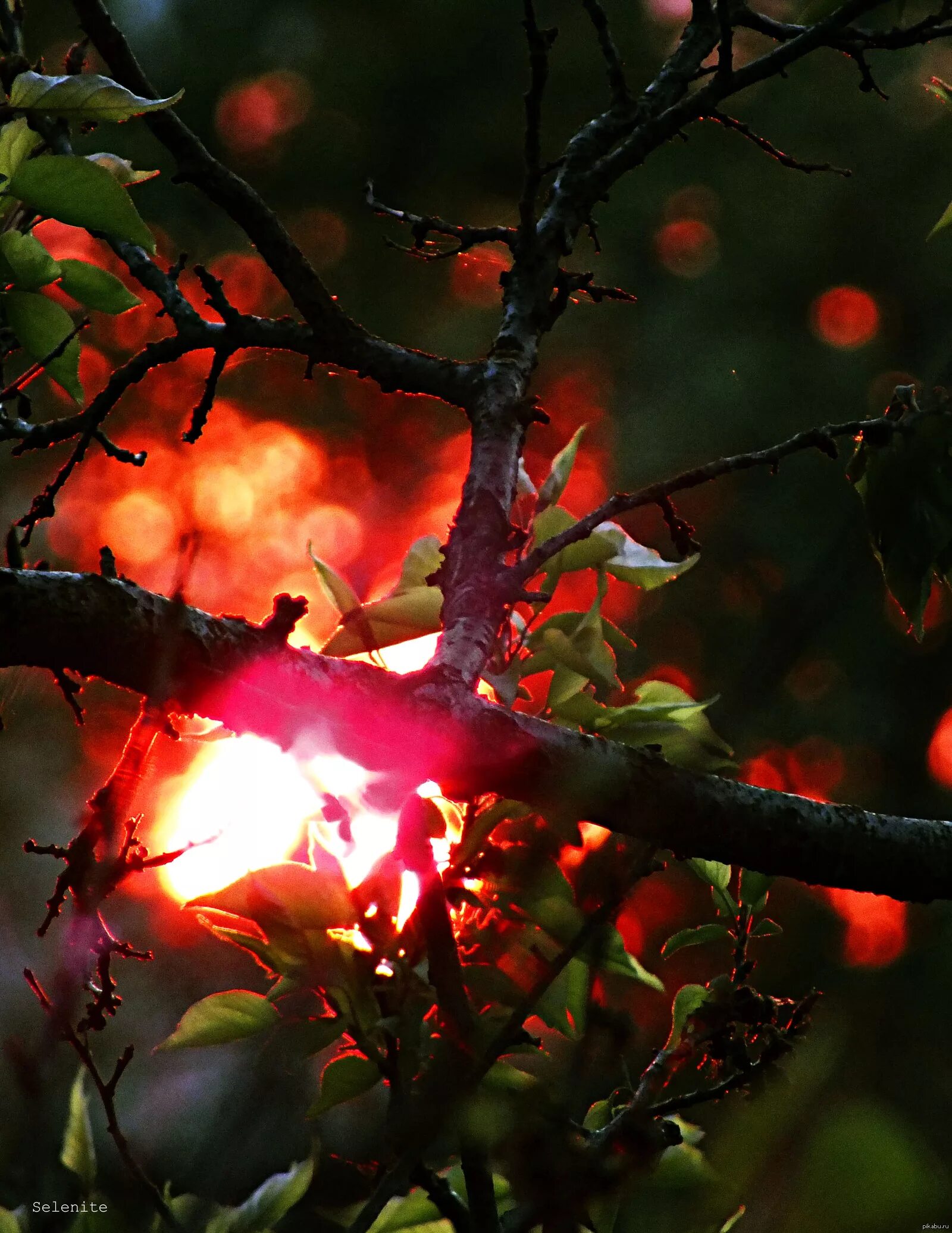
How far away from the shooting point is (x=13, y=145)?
60cm

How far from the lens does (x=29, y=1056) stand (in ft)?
0.85

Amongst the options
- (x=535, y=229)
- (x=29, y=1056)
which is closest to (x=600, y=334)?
(x=535, y=229)

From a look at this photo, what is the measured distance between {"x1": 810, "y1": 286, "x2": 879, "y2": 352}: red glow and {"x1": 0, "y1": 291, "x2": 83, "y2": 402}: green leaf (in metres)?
3.45

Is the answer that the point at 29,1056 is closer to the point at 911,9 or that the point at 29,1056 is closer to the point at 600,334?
the point at 911,9

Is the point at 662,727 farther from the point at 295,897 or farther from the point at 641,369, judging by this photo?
the point at 641,369

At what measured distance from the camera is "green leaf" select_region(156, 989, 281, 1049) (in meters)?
0.65

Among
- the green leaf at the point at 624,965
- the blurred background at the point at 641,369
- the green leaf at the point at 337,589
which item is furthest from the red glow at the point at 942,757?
the green leaf at the point at 337,589

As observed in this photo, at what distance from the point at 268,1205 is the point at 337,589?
394mm

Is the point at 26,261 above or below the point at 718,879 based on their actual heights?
above

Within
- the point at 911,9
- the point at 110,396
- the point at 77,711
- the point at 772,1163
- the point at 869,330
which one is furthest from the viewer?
the point at 869,330

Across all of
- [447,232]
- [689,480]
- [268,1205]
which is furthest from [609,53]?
[268,1205]

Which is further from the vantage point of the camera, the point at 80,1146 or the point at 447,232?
the point at 447,232

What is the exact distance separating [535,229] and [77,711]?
1.59ft

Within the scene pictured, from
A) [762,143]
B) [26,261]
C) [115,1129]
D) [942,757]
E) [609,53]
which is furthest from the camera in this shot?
[942,757]
